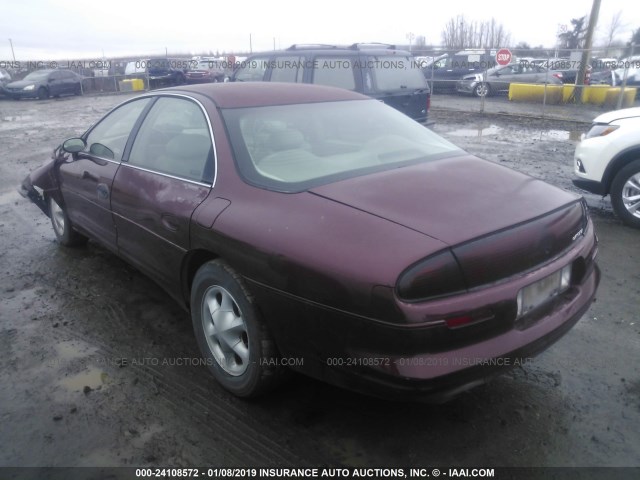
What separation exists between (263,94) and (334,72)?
16.7 ft

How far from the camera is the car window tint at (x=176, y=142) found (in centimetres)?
316

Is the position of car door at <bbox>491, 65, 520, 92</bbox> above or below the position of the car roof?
below

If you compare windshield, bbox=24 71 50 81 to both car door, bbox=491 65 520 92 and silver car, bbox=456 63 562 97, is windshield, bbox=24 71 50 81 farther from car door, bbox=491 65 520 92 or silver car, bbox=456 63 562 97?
car door, bbox=491 65 520 92

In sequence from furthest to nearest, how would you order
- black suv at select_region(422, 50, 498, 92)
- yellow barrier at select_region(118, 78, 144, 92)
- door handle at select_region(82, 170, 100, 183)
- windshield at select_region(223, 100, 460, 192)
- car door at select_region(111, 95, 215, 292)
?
yellow barrier at select_region(118, 78, 144, 92) < black suv at select_region(422, 50, 498, 92) < door handle at select_region(82, 170, 100, 183) < car door at select_region(111, 95, 215, 292) < windshield at select_region(223, 100, 460, 192)

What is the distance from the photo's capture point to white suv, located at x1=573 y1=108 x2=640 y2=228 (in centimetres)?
557

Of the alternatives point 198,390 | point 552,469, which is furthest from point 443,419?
point 198,390

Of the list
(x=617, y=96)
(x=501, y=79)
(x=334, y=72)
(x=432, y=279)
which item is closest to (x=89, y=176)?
(x=432, y=279)

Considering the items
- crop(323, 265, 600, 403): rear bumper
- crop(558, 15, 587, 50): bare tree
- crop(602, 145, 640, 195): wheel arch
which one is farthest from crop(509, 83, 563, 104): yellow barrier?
crop(558, 15, 587, 50): bare tree

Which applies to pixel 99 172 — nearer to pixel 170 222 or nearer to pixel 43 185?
pixel 170 222

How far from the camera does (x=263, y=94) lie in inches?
138

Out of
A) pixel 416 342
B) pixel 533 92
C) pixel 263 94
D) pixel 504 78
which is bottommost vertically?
pixel 533 92

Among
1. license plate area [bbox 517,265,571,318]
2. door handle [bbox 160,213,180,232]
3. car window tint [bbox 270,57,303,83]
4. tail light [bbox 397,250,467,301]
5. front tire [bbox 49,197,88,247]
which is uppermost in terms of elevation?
car window tint [bbox 270,57,303,83]

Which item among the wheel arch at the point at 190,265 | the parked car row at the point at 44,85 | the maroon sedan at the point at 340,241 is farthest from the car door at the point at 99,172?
the parked car row at the point at 44,85

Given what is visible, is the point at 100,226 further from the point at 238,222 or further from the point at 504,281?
the point at 504,281
